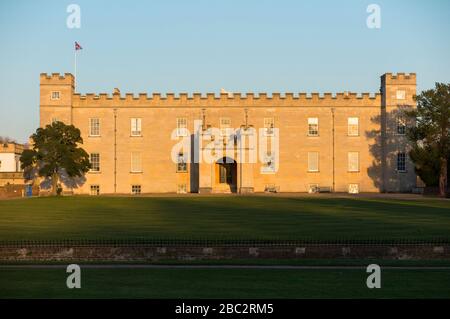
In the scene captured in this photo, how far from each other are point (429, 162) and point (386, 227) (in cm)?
3368

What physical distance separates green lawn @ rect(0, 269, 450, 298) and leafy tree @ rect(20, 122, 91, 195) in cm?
4168

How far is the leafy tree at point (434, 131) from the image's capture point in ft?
185

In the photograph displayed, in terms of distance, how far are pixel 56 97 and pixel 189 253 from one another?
158 feet

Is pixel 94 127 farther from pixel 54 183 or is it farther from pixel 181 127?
pixel 181 127

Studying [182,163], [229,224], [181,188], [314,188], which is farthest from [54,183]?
[229,224]

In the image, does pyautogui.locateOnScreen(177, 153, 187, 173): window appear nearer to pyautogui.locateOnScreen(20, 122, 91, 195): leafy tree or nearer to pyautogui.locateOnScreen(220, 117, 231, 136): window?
pyautogui.locateOnScreen(220, 117, 231, 136): window

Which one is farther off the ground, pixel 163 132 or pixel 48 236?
pixel 163 132

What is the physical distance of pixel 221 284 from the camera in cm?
1440

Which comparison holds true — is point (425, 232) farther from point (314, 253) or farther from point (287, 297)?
point (287, 297)

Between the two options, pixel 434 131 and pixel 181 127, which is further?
pixel 181 127
